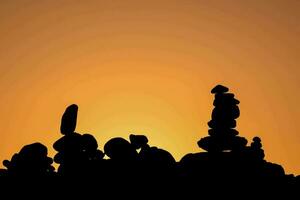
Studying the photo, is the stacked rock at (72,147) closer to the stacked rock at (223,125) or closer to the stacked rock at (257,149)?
the stacked rock at (223,125)

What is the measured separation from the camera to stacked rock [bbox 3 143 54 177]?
95.7ft

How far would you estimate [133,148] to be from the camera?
96.7ft

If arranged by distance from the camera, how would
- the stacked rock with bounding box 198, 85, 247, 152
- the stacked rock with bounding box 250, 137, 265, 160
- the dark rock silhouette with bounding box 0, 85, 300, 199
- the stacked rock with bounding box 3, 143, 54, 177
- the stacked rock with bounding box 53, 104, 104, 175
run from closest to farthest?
the dark rock silhouette with bounding box 0, 85, 300, 199 → the stacked rock with bounding box 53, 104, 104, 175 → the stacked rock with bounding box 3, 143, 54, 177 → the stacked rock with bounding box 250, 137, 265, 160 → the stacked rock with bounding box 198, 85, 247, 152

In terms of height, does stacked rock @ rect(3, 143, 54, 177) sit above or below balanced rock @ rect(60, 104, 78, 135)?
below

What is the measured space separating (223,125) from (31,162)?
12108mm

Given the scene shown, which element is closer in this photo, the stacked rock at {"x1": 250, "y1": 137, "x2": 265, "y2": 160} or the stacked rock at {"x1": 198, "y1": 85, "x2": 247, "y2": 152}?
the stacked rock at {"x1": 250, "y1": 137, "x2": 265, "y2": 160}

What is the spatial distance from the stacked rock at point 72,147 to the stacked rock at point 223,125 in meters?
6.82

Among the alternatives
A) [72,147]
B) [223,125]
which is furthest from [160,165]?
[223,125]

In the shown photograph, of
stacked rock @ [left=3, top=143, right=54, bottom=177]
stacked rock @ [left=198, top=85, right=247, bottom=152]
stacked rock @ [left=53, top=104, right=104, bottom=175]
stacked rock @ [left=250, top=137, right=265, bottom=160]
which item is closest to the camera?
stacked rock @ [left=53, top=104, right=104, bottom=175]

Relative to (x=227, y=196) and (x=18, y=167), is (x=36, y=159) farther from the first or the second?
(x=227, y=196)

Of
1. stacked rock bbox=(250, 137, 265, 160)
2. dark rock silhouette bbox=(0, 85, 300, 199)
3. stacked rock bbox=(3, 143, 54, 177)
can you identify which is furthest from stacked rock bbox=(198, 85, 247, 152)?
stacked rock bbox=(3, 143, 54, 177)

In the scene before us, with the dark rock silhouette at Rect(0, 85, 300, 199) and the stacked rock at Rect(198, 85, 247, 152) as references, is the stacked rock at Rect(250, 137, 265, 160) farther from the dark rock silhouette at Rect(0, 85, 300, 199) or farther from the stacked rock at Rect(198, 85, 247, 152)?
the stacked rock at Rect(198, 85, 247, 152)

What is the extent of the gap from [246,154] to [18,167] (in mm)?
13738

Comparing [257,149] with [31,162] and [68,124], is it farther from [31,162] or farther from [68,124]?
[31,162]
